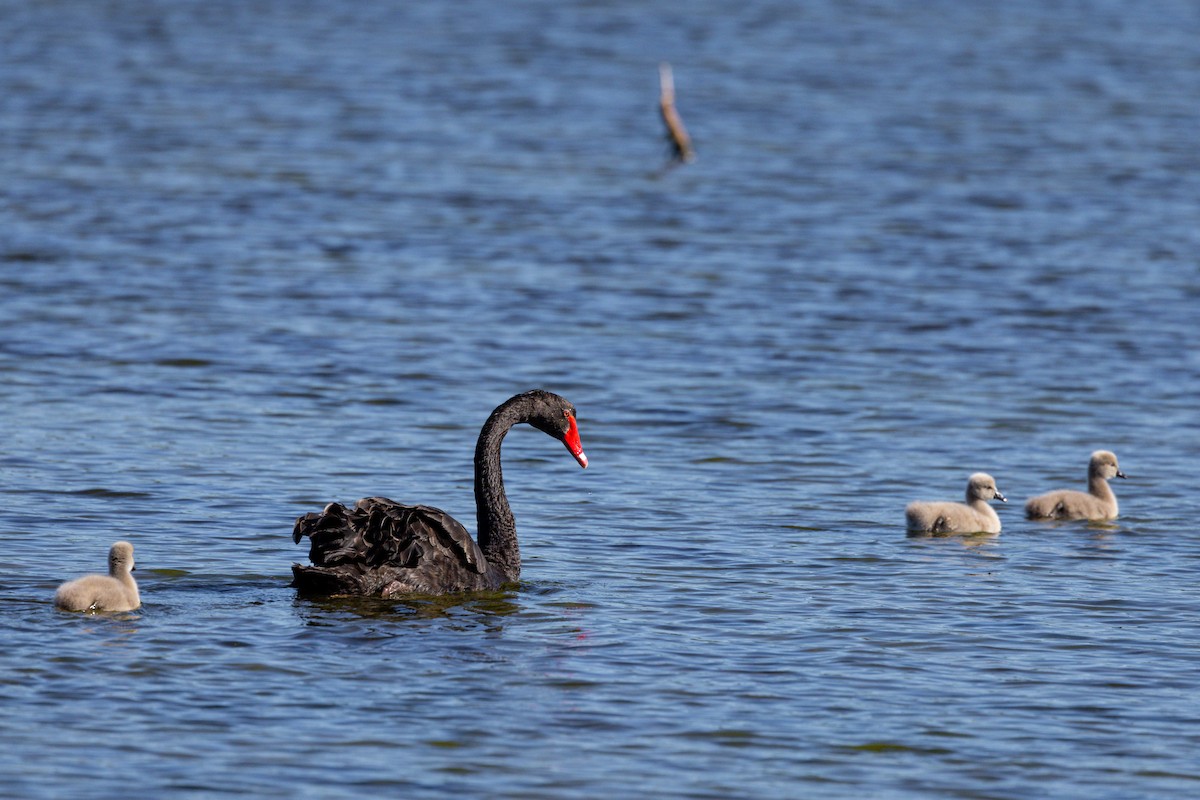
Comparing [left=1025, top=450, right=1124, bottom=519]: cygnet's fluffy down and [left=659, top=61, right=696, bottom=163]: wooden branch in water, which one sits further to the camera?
[left=659, top=61, right=696, bottom=163]: wooden branch in water

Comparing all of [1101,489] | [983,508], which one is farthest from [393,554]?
[1101,489]

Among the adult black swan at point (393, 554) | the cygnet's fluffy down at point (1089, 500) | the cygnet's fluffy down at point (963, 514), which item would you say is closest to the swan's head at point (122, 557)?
the adult black swan at point (393, 554)

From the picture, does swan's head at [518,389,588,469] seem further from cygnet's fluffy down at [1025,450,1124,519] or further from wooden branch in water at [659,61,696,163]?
wooden branch in water at [659,61,696,163]

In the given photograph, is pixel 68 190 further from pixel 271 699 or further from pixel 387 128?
pixel 271 699

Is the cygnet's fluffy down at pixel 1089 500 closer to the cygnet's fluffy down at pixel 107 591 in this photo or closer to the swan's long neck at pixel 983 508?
the swan's long neck at pixel 983 508

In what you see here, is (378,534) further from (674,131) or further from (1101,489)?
(674,131)

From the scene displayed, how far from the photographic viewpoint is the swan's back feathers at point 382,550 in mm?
11578

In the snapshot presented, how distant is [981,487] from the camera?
14695 mm

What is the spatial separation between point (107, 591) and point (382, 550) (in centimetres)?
160

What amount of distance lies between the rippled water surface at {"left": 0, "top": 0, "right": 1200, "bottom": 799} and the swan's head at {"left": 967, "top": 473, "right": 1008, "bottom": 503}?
1.39ft

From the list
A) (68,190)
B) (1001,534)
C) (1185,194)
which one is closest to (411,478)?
(1001,534)

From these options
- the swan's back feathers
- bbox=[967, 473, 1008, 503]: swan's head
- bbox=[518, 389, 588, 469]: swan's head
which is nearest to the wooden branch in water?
bbox=[967, 473, 1008, 503]: swan's head

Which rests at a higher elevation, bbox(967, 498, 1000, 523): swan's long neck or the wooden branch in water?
the wooden branch in water

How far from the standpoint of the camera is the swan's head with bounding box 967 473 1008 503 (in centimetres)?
1470
